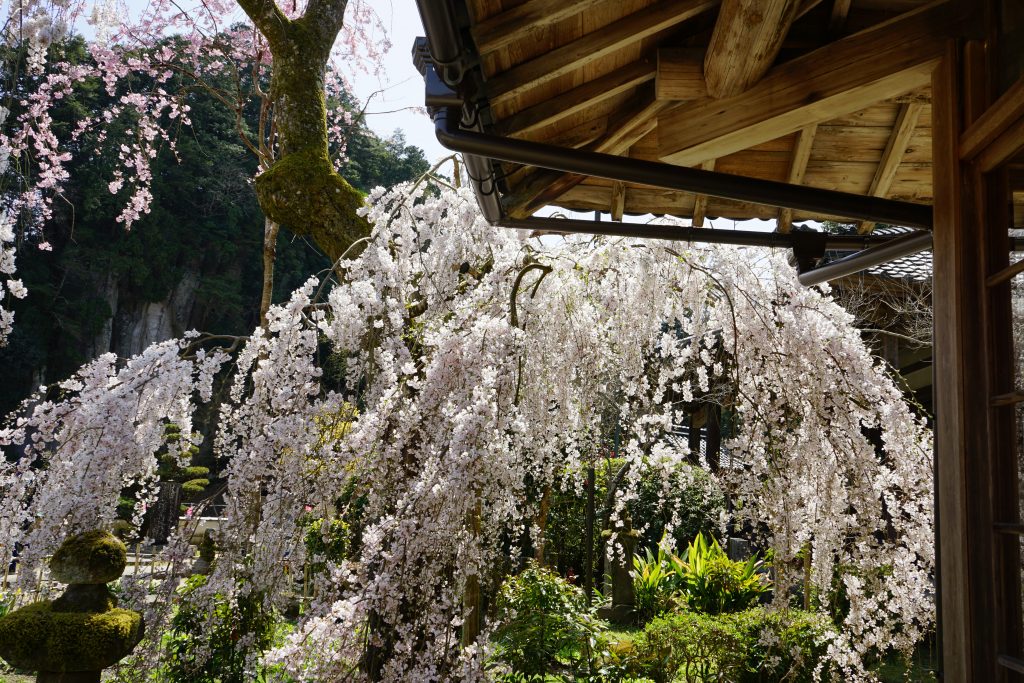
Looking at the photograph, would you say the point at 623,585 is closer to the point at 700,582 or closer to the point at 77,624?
the point at 700,582

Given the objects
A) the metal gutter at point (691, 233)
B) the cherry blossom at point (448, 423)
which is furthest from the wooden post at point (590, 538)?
the metal gutter at point (691, 233)

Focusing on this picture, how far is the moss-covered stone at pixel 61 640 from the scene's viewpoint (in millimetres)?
2951

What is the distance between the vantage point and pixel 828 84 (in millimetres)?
1584

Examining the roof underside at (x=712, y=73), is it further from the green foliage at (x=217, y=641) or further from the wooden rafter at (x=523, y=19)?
the green foliage at (x=217, y=641)

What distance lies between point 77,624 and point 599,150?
301 centimetres

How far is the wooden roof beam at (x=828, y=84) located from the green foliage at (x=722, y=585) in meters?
5.17

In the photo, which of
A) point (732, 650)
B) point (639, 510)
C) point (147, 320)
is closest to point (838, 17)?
point (732, 650)

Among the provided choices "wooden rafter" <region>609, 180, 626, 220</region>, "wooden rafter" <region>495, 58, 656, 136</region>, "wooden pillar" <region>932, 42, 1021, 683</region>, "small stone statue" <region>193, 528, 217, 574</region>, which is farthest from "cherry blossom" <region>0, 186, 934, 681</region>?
"small stone statue" <region>193, 528, 217, 574</region>

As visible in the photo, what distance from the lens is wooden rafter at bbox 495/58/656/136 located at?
179 cm

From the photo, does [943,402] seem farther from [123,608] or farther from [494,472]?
[123,608]

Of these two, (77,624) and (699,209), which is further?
(77,624)

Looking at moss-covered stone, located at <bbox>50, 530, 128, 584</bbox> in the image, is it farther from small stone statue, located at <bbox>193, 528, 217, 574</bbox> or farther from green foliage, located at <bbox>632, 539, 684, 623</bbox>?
green foliage, located at <bbox>632, 539, 684, 623</bbox>

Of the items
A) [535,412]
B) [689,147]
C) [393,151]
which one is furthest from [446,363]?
[393,151]

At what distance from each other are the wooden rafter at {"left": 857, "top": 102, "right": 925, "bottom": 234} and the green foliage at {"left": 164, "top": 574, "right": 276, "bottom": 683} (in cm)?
347
